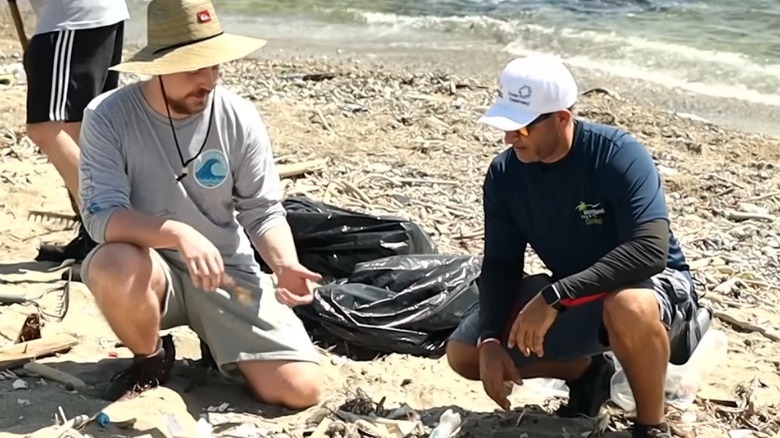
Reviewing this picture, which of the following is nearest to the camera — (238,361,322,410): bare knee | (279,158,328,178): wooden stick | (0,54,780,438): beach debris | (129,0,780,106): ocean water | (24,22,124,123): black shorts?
(238,361,322,410): bare knee

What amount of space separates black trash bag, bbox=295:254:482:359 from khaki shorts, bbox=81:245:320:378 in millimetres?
545

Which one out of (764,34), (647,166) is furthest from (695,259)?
(764,34)

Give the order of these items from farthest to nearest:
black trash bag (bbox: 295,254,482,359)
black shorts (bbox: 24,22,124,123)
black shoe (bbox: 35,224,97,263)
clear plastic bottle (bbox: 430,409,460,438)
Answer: black shoe (bbox: 35,224,97,263) < black shorts (bbox: 24,22,124,123) < black trash bag (bbox: 295,254,482,359) < clear plastic bottle (bbox: 430,409,460,438)

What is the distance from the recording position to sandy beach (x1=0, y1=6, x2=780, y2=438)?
13.4 feet

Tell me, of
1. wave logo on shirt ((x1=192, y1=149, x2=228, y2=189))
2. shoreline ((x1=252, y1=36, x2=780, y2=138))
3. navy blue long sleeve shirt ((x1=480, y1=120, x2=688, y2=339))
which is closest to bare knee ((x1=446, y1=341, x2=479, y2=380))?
navy blue long sleeve shirt ((x1=480, y1=120, x2=688, y2=339))

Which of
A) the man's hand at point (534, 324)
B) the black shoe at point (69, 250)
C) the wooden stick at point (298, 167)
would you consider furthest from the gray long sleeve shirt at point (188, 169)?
the wooden stick at point (298, 167)

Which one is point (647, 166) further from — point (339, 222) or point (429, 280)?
point (339, 222)

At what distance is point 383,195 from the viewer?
6.62 meters

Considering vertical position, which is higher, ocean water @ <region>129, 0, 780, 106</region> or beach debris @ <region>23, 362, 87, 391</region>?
beach debris @ <region>23, 362, 87, 391</region>

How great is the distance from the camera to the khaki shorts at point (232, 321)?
Answer: 418 centimetres

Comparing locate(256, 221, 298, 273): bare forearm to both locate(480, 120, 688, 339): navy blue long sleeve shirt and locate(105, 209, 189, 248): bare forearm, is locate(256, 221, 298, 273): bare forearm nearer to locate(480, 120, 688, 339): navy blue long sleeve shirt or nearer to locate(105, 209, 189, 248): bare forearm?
locate(105, 209, 189, 248): bare forearm

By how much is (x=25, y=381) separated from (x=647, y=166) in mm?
2355

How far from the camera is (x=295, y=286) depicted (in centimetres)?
400

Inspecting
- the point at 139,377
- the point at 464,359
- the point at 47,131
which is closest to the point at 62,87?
the point at 47,131
